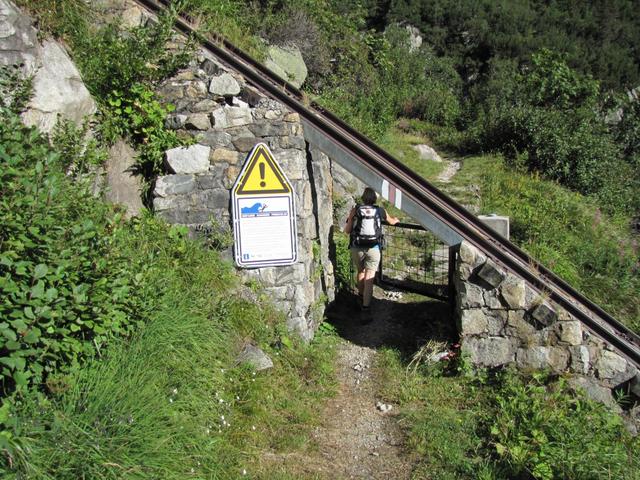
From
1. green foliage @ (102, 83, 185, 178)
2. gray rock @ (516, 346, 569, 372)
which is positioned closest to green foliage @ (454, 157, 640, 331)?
gray rock @ (516, 346, 569, 372)

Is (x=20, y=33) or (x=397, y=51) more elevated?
(x=397, y=51)

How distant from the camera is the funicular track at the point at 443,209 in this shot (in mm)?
5258

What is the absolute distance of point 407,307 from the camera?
24.1 ft

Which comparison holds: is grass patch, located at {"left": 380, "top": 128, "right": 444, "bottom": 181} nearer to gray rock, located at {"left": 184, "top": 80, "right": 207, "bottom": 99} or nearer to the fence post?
the fence post

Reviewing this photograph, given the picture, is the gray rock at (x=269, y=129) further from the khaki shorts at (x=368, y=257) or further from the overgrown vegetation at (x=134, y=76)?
the khaki shorts at (x=368, y=257)

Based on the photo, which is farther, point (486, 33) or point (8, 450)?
point (486, 33)

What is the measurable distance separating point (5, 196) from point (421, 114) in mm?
16621

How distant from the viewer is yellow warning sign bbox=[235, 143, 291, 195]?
18.0 ft

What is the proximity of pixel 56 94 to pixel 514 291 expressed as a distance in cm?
481

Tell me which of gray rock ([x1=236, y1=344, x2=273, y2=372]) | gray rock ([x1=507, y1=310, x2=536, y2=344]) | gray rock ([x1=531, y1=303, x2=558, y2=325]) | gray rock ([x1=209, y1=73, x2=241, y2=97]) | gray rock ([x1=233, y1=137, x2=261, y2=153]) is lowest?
gray rock ([x1=236, y1=344, x2=273, y2=372])

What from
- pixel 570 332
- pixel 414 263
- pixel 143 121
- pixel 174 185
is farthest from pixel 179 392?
pixel 414 263

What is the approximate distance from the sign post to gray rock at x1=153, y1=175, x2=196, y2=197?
0.47 metres

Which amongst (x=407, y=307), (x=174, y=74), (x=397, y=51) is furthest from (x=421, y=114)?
(x=174, y=74)

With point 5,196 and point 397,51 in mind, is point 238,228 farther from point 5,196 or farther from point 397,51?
point 397,51
